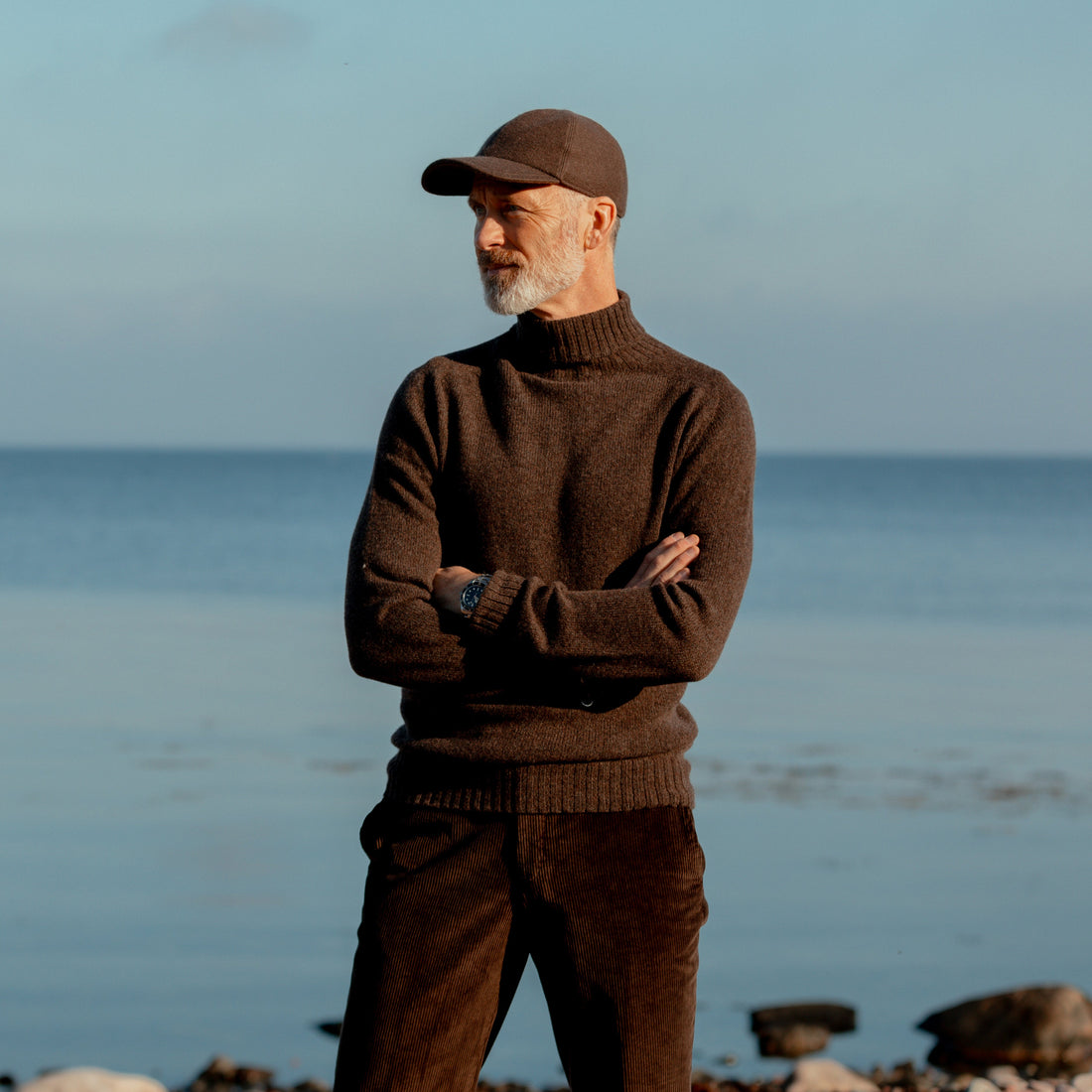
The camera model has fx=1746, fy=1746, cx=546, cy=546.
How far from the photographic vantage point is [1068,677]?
15672 mm

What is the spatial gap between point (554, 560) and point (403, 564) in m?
0.27

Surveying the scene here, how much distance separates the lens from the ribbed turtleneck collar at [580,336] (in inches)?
127

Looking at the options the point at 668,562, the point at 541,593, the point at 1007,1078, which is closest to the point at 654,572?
the point at 668,562

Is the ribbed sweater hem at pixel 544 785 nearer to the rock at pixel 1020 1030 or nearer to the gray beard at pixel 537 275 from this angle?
the gray beard at pixel 537 275

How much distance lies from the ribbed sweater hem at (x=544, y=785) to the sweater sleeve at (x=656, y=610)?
17cm

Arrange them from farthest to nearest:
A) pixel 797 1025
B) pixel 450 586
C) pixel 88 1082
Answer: pixel 797 1025
pixel 88 1082
pixel 450 586

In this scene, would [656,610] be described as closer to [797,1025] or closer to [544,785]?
[544,785]

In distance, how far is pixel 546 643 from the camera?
300 cm

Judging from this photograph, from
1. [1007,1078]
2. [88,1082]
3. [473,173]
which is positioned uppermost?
[473,173]

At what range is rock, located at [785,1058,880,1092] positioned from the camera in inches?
218

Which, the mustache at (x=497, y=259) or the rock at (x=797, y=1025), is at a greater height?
the mustache at (x=497, y=259)

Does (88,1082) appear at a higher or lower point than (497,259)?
lower

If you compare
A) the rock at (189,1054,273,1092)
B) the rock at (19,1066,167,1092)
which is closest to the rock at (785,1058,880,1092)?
the rock at (189,1054,273,1092)

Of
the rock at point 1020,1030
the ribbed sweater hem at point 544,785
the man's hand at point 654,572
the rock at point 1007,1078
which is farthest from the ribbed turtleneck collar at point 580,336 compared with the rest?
the rock at point 1020,1030
